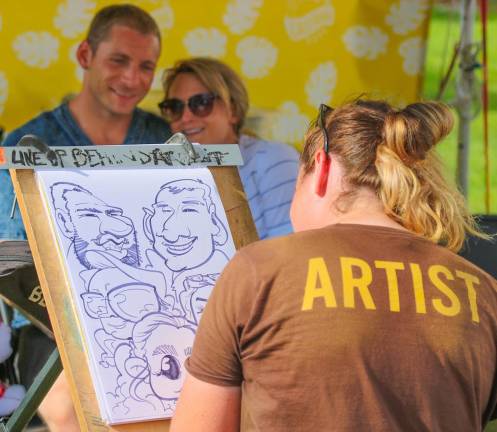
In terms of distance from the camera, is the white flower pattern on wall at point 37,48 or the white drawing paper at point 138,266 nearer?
the white drawing paper at point 138,266

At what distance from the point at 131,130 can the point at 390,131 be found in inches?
84.0

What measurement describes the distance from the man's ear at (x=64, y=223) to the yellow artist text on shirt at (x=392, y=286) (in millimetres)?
729

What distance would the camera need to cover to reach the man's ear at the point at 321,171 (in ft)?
5.93

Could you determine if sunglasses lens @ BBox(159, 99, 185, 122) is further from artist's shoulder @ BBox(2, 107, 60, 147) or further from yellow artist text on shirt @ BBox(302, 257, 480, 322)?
yellow artist text on shirt @ BBox(302, 257, 480, 322)

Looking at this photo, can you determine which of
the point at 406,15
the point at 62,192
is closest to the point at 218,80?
the point at 406,15

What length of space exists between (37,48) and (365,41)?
1.47 meters

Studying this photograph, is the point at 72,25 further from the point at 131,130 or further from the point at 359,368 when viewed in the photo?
the point at 359,368

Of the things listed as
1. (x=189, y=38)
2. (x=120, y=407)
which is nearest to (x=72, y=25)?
(x=189, y=38)

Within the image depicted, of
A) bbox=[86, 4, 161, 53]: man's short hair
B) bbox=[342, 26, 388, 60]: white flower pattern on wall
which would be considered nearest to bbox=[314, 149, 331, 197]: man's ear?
bbox=[86, 4, 161, 53]: man's short hair

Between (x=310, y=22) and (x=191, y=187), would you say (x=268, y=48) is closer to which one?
(x=310, y=22)

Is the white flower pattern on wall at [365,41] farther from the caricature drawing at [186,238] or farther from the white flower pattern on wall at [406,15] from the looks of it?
the caricature drawing at [186,238]

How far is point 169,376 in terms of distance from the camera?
2.14m

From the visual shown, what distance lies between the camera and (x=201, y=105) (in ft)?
12.0

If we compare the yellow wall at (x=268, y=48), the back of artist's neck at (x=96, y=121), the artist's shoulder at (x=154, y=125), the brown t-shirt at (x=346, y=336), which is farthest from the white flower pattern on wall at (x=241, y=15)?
the brown t-shirt at (x=346, y=336)
